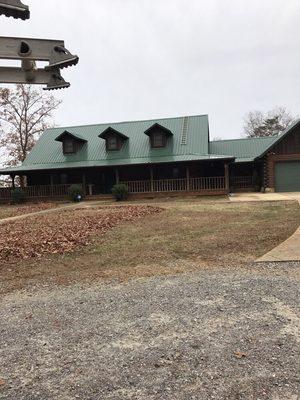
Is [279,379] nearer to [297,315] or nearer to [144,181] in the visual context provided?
[297,315]

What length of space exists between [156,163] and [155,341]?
979 inches

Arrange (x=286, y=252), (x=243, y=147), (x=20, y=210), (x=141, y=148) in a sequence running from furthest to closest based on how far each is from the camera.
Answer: (x=243, y=147) < (x=141, y=148) < (x=20, y=210) < (x=286, y=252)

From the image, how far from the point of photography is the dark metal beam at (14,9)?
395 cm

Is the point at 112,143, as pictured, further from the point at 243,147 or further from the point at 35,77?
the point at 35,77

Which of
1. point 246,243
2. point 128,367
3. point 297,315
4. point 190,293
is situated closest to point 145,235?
point 246,243

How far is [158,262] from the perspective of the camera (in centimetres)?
866

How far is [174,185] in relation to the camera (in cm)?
3066

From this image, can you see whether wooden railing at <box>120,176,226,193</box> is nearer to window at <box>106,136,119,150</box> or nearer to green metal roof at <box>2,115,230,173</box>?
green metal roof at <box>2,115,230,173</box>

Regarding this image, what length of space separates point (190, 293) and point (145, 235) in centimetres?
554

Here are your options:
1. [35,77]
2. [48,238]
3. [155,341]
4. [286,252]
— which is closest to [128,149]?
[48,238]

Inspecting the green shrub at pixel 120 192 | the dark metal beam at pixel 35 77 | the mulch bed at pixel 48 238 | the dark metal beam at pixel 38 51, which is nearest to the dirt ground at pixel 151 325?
the mulch bed at pixel 48 238

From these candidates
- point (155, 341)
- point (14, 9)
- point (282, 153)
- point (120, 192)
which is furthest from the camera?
point (282, 153)

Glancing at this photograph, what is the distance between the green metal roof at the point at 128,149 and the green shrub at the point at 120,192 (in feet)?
6.07

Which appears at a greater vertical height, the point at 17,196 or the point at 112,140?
the point at 112,140
